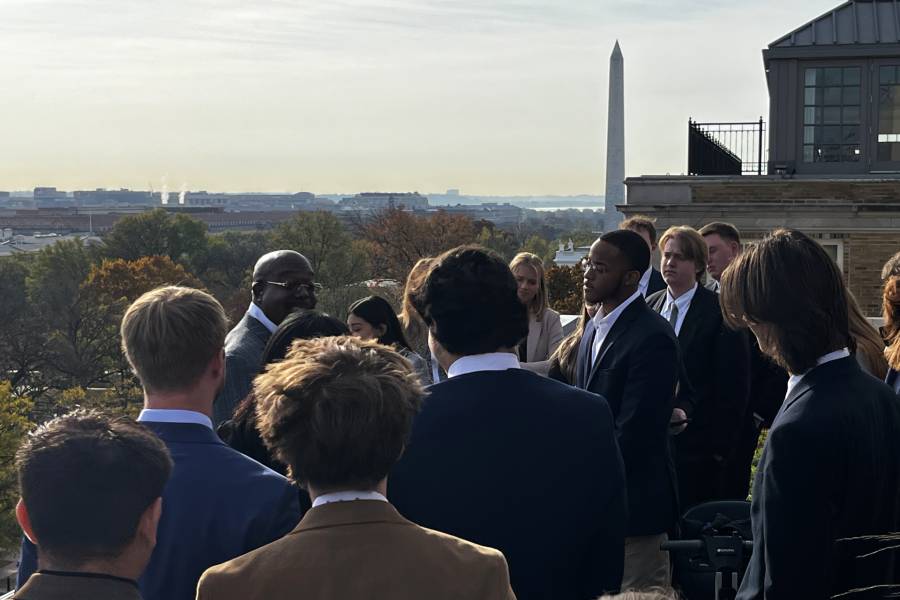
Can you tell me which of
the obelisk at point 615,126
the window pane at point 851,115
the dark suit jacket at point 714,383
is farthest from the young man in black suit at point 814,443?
the obelisk at point 615,126

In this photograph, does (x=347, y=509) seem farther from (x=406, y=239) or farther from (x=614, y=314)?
(x=406, y=239)

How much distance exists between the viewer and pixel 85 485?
2.60 meters

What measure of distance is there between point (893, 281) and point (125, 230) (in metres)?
78.0

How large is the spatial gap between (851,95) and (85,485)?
1818cm

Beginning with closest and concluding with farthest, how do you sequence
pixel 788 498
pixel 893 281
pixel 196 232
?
pixel 788 498
pixel 893 281
pixel 196 232

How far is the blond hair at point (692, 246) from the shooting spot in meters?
6.58

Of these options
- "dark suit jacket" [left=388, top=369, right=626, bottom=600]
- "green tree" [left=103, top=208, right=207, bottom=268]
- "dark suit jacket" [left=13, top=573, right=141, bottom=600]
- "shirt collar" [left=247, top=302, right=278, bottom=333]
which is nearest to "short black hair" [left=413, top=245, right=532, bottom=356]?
"dark suit jacket" [left=388, top=369, right=626, bottom=600]

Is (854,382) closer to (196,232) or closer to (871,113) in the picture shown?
(871,113)

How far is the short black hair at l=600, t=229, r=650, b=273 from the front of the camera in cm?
545

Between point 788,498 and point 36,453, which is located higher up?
point 36,453

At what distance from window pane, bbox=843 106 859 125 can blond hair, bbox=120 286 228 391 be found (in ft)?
56.2

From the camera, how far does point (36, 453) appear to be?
262 centimetres

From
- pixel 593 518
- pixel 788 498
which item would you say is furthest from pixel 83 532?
pixel 788 498

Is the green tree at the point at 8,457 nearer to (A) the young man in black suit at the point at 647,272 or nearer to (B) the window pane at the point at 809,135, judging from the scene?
(B) the window pane at the point at 809,135
